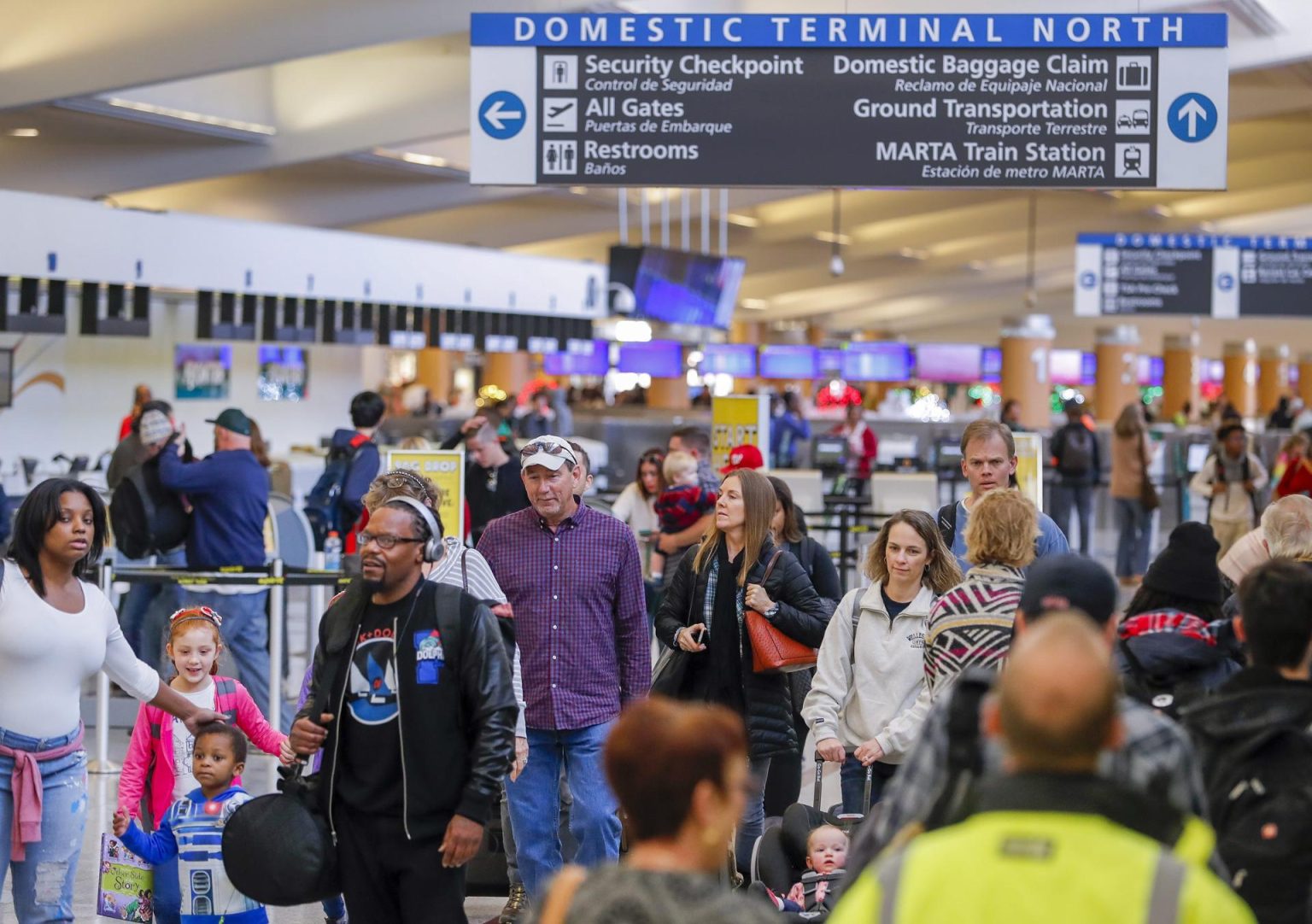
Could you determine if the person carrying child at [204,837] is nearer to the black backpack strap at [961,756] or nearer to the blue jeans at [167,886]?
the blue jeans at [167,886]

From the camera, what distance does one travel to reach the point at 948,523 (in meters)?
6.09

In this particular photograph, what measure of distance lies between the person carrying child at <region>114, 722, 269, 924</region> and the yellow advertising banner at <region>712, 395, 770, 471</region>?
7.55 metres

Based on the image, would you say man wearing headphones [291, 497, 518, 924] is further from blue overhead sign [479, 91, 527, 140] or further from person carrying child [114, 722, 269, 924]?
blue overhead sign [479, 91, 527, 140]

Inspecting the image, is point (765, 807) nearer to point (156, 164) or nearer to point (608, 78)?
point (608, 78)

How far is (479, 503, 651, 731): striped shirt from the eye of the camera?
5473 millimetres

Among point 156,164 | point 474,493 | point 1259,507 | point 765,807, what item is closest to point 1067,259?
point 1259,507

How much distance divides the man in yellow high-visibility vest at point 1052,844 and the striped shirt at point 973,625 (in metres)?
1.92

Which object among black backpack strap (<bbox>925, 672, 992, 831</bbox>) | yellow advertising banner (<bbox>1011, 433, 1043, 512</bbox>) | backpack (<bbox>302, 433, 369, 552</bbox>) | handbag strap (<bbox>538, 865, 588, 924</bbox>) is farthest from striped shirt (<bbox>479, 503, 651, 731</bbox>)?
yellow advertising banner (<bbox>1011, 433, 1043, 512</bbox>)

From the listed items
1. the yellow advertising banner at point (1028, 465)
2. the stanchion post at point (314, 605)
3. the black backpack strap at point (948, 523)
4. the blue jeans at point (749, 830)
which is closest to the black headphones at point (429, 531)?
the blue jeans at point (749, 830)

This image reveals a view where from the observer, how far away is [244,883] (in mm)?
4000

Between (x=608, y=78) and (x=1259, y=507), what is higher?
(x=608, y=78)

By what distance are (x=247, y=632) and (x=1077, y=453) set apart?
10454 millimetres

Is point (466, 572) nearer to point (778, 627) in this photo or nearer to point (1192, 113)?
point (778, 627)

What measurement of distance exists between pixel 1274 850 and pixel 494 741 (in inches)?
69.9
